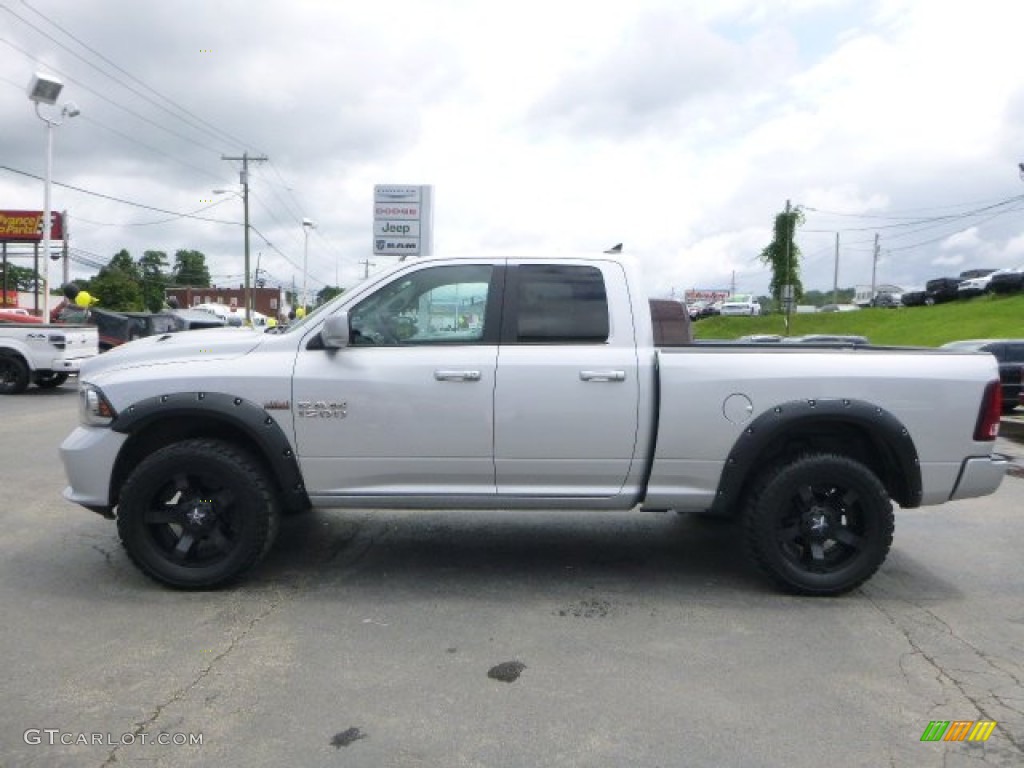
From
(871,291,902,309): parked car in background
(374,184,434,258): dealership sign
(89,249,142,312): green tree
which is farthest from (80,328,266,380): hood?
(89,249,142,312): green tree

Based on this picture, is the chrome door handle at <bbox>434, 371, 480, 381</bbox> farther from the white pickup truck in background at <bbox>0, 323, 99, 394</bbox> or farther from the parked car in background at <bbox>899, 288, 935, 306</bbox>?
the parked car in background at <bbox>899, 288, 935, 306</bbox>

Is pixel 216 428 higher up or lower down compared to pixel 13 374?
higher up

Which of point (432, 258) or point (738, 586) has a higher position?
point (432, 258)

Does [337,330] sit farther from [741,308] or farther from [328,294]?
[741,308]

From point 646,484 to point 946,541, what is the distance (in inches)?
120

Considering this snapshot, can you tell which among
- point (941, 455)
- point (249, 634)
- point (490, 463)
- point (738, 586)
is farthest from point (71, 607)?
point (941, 455)

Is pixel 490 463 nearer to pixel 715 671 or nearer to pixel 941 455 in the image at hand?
pixel 715 671

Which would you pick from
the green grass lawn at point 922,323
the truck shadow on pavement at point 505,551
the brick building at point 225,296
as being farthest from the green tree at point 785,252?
the brick building at point 225,296

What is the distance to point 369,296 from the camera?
4.77 meters

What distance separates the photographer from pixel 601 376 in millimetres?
4562

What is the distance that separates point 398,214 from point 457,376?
2224 cm

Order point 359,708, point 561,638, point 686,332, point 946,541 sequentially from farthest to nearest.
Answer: point 686,332 < point 946,541 < point 561,638 < point 359,708

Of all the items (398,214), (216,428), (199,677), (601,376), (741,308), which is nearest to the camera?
(199,677)

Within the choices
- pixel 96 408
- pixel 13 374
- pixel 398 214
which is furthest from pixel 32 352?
pixel 96 408
